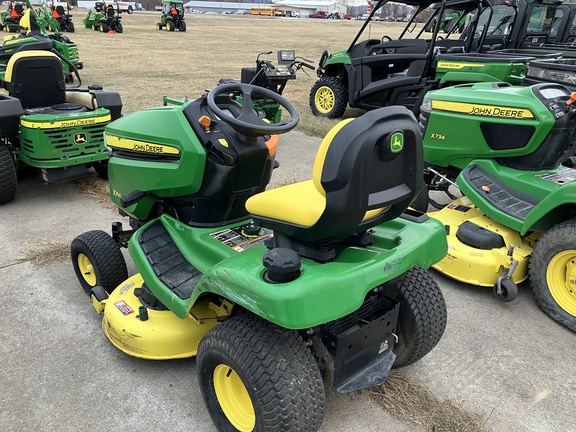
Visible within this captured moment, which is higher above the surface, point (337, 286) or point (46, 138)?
point (337, 286)

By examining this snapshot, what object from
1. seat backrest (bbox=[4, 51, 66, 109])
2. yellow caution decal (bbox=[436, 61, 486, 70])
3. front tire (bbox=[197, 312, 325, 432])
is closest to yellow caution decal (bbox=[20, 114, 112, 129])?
seat backrest (bbox=[4, 51, 66, 109])

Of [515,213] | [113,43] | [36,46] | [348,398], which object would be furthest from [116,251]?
[113,43]

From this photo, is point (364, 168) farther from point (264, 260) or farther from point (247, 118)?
point (247, 118)

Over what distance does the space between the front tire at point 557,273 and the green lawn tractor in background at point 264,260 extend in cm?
110

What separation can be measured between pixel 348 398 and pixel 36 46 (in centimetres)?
685

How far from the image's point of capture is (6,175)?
443 centimetres

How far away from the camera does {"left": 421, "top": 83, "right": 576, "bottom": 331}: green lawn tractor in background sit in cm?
305

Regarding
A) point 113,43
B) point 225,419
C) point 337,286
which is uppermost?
point 337,286

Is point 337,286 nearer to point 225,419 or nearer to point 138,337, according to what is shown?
point 225,419

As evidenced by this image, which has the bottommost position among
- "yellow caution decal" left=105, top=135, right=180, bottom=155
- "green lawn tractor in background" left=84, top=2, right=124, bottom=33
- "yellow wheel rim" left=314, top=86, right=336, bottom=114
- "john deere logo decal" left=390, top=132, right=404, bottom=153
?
"green lawn tractor in background" left=84, top=2, right=124, bottom=33

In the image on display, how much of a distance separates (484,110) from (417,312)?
2058 millimetres

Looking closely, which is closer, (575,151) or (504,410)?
(504,410)

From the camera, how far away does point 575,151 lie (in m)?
4.43

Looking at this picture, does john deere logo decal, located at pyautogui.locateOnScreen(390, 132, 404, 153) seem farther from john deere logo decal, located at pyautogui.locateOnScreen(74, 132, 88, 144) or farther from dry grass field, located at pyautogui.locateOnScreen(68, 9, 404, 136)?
dry grass field, located at pyautogui.locateOnScreen(68, 9, 404, 136)
